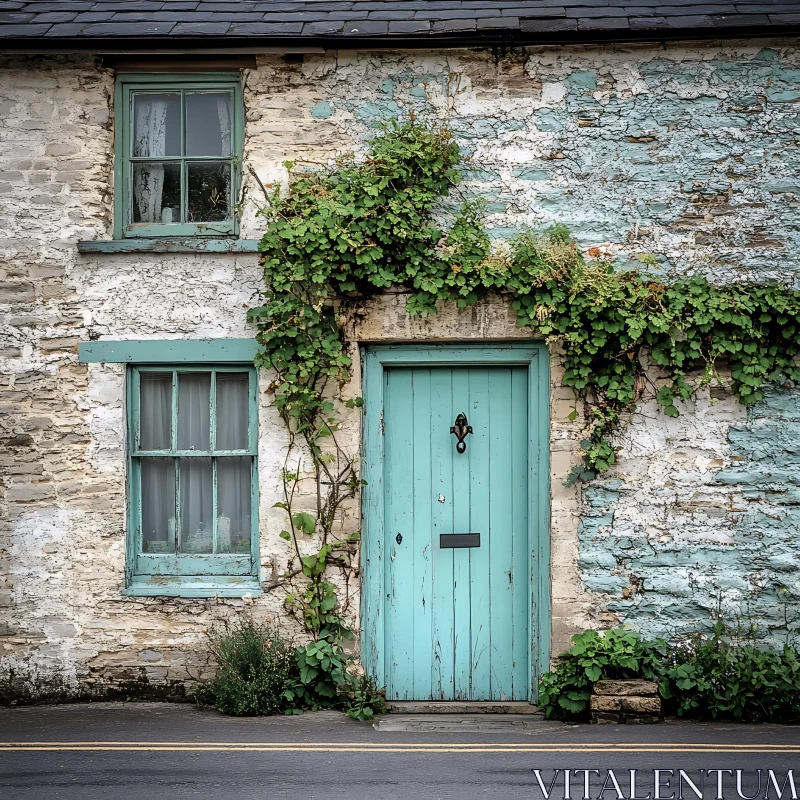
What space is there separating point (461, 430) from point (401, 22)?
2938 mm

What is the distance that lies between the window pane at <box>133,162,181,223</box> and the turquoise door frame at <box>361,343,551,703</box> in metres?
1.87

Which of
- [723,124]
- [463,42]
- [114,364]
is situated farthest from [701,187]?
[114,364]

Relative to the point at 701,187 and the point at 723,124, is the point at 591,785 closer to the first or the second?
the point at 701,187

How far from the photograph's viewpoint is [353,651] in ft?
19.5

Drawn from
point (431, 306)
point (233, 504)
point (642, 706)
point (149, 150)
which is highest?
point (149, 150)

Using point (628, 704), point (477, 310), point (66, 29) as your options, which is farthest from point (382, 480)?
point (66, 29)

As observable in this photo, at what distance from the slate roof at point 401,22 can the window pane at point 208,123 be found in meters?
0.46

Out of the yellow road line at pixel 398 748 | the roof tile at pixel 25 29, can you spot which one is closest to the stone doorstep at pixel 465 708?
the yellow road line at pixel 398 748

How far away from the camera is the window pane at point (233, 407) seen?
6188mm

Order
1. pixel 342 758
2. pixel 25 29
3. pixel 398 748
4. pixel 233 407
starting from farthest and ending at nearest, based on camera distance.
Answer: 1. pixel 233 407
2. pixel 25 29
3. pixel 398 748
4. pixel 342 758

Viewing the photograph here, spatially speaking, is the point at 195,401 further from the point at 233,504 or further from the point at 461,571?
the point at 461,571

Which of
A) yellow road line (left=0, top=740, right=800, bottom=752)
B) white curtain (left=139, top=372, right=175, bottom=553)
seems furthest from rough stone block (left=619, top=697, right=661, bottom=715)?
white curtain (left=139, top=372, right=175, bottom=553)

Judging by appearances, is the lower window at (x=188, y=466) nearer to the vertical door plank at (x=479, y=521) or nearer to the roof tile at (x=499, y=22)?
the vertical door plank at (x=479, y=521)

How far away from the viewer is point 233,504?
6195 millimetres
